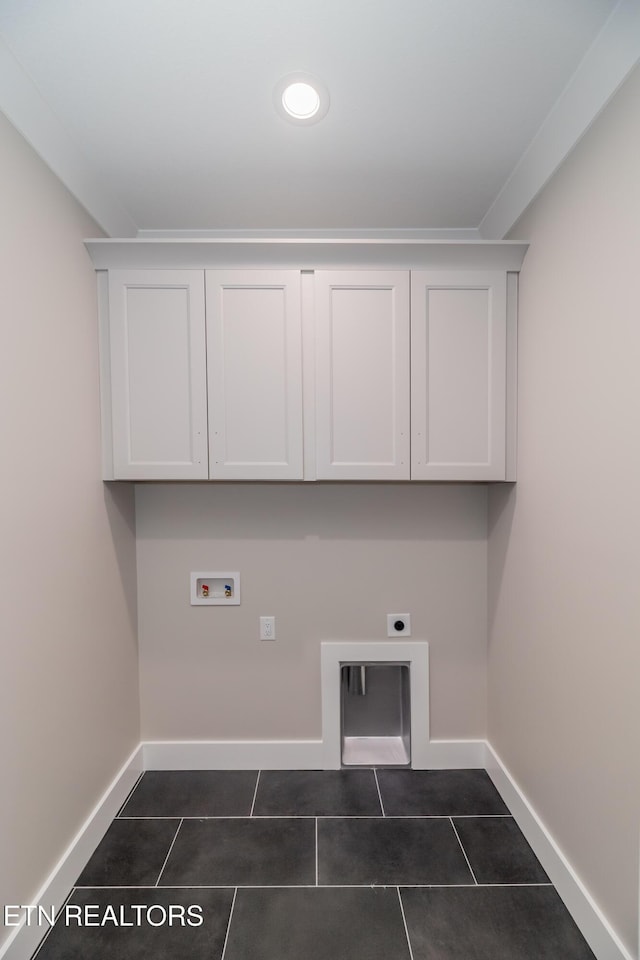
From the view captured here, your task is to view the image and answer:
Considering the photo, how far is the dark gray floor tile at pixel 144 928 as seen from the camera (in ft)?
4.75

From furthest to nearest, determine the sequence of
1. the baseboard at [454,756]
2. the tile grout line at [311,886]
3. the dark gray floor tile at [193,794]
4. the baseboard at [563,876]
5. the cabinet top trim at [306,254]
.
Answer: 1. the baseboard at [454,756]
2. the dark gray floor tile at [193,794]
3. the cabinet top trim at [306,254]
4. the tile grout line at [311,886]
5. the baseboard at [563,876]

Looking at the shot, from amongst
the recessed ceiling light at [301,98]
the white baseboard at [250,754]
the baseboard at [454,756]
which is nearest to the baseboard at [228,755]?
the white baseboard at [250,754]

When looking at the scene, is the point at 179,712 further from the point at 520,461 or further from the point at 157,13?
the point at 157,13

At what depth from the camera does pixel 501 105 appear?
5.02ft

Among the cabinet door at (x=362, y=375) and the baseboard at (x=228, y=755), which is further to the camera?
the baseboard at (x=228, y=755)

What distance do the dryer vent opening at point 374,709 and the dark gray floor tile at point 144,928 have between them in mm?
944

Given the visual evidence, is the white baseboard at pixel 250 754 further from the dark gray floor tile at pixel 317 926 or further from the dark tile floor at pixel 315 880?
the dark gray floor tile at pixel 317 926

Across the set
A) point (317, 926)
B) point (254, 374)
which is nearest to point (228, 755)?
point (317, 926)

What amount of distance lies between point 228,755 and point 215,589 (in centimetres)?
78

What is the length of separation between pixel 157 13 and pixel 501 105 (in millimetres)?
997

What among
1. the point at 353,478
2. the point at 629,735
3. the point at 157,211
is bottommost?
the point at 629,735

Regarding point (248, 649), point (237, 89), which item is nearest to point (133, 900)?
point (248, 649)

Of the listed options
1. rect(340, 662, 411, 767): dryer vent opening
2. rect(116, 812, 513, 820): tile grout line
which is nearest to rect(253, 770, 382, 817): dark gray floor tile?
rect(116, 812, 513, 820): tile grout line

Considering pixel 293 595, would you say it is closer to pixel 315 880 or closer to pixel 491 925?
pixel 315 880
